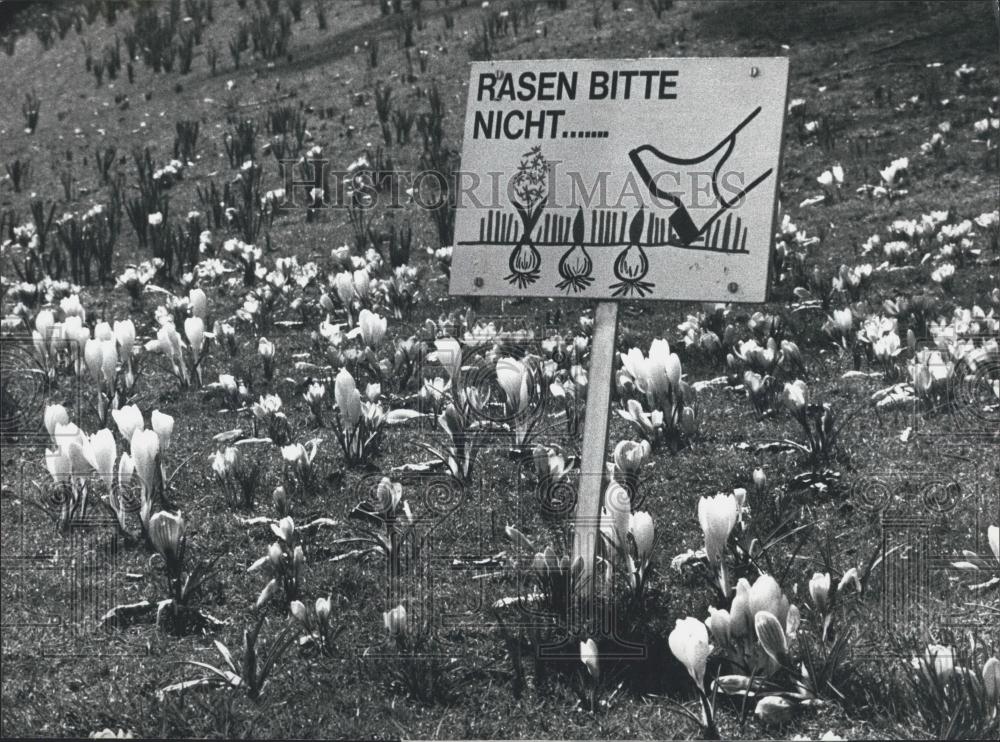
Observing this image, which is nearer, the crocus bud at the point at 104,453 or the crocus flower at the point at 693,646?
the crocus flower at the point at 693,646

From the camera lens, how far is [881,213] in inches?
329

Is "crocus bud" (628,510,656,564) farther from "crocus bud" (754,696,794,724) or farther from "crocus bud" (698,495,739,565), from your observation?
"crocus bud" (754,696,794,724)

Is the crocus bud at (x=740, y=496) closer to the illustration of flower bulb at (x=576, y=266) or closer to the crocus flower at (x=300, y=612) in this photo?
the illustration of flower bulb at (x=576, y=266)

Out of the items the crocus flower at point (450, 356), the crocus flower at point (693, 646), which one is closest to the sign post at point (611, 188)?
the crocus flower at point (693, 646)

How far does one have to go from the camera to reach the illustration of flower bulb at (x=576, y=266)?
12.3ft

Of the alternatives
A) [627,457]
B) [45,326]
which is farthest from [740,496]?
[45,326]

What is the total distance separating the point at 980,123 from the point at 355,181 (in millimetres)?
5207

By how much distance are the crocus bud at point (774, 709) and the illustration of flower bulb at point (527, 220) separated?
1.53m

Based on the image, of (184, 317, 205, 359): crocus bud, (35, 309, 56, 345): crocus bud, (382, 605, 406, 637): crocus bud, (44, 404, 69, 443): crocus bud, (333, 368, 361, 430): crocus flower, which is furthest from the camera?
(35, 309, 56, 345): crocus bud

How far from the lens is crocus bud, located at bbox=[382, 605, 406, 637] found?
3426 mm

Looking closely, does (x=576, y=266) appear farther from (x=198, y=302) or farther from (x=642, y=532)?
(x=198, y=302)

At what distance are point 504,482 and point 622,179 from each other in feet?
4.87

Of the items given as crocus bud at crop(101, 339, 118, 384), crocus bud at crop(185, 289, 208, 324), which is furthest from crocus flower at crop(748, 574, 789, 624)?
crocus bud at crop(185, 289, 208, 324)

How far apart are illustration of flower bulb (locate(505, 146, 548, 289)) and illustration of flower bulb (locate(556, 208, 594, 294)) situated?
9 centimetres
